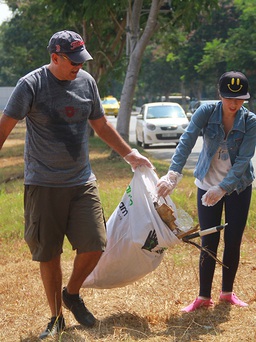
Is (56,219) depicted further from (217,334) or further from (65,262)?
(65,262)

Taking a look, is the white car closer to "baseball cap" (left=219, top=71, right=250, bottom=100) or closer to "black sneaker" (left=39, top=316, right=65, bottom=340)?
"baseball cap" (left=219, top=71, right=250, bottom=100)

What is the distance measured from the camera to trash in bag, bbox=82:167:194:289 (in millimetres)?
5004

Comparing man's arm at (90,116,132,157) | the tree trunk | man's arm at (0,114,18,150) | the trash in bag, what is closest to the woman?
the trash in bag

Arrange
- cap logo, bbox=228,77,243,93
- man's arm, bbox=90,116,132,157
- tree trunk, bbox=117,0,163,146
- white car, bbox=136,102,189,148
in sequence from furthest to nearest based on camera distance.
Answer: white car, bbox=136,102,189,148 < tree trunk, bbox=117,0,163,146 < man's arm, bbox=90,116,132,157 < cap logo, bbox=228,77,243,93

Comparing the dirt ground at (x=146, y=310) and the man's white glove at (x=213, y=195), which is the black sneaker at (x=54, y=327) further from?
the man's white glove at (x=213, y=195)

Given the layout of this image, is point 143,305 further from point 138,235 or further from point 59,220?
point 59,220

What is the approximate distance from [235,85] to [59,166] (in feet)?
4.08

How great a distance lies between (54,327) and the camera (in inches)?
191

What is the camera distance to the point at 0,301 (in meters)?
5.88

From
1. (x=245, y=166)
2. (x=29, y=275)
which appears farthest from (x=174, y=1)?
(x=245, y=166)

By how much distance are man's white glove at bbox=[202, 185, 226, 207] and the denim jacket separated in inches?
5.8

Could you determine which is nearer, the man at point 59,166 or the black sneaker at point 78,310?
the man at point 59,166

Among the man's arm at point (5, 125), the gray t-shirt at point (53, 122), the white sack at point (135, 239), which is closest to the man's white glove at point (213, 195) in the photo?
the white sack at point (135, 239)

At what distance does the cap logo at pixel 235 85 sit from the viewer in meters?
4.98
